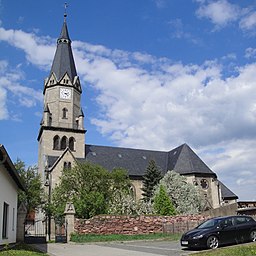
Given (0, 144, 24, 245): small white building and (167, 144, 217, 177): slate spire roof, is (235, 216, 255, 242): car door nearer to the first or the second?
(0, 144, 24, 245): small white building

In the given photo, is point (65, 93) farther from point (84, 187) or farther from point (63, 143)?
point (84, 187)

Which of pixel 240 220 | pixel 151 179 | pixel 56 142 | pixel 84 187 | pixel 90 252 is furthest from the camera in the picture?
pixel 56 142

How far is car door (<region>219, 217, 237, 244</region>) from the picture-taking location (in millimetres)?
14961

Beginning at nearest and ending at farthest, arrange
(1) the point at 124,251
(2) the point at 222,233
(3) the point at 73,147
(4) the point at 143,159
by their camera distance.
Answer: (2) the point at 222,233
(1) the point at 124,251
(3) the point at 73,147
(4) the point at 143,159

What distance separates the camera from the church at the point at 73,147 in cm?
5494

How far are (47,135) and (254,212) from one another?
33516 millimetres

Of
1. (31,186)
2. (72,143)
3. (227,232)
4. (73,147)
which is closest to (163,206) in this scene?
(31,186)

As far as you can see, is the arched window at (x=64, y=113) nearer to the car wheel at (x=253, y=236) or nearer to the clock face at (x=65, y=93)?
the clock face at (x=65, y=93)

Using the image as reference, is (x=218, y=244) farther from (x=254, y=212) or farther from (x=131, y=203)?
(x=131, y=203)

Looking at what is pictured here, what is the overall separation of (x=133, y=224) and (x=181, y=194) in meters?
22.1

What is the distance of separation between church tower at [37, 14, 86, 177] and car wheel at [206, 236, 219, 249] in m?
41.5

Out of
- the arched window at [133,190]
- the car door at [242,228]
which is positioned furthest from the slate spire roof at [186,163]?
the car door at [242,228]

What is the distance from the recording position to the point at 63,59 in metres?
60.4

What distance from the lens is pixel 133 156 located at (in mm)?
63500
